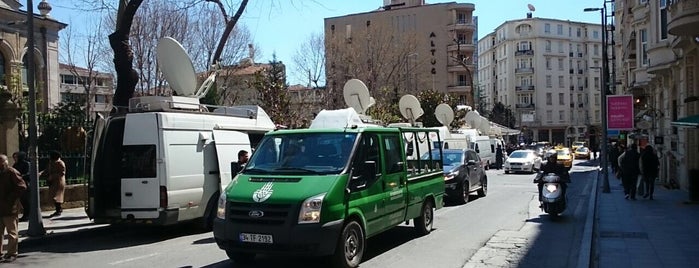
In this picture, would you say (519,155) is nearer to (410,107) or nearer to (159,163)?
(410,107)

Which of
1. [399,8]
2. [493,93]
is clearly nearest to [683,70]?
[399,8]

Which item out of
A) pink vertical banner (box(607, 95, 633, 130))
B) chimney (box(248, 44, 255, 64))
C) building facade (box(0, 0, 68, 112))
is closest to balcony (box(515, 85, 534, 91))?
chimney (box(248, 44, 255, 64))

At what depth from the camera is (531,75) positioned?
101m

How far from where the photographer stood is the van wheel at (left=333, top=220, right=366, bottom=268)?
7.77 m

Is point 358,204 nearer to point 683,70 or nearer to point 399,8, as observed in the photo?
point 683,70

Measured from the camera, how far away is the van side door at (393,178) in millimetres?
9164

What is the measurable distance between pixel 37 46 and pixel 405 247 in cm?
Result: 2811

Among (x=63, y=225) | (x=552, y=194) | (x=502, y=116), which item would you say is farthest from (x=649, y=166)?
(x=502, y=116)

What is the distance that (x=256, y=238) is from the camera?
24.8ft

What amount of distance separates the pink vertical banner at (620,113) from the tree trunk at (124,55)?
56.3 feet

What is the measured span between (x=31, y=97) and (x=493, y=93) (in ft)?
355

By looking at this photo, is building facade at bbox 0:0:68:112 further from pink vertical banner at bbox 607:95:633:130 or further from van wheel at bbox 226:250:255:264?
pink vertical banner at bbox 607:95:633:130

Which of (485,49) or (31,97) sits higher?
(485,49)

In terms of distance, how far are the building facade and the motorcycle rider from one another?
22759 millimetres
